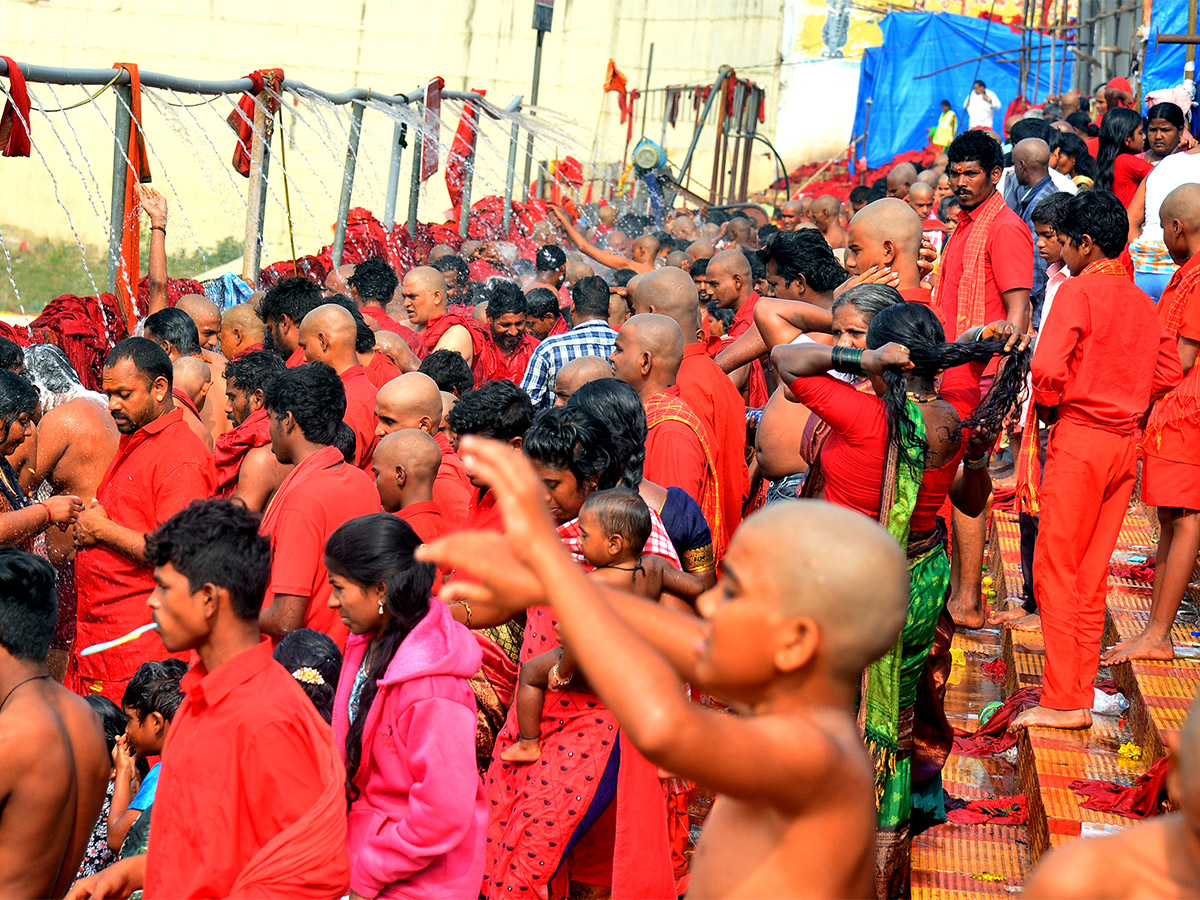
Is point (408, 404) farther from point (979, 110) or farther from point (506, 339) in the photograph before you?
point (979, 110)

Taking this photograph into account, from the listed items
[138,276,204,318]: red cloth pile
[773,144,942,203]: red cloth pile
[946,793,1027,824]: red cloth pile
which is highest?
[773,144,942,203]: red cloth pile

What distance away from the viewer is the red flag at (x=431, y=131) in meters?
13.4

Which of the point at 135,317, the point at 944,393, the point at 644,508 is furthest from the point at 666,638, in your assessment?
the point at 135,317

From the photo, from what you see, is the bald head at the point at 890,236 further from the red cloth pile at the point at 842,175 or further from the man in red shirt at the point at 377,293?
the red cloth pile at the point at 842,175

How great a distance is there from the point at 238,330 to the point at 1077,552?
4.94 meters

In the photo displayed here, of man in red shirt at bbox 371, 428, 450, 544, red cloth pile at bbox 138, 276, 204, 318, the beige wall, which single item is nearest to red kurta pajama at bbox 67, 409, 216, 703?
man in red shirt at bbox 371, 428, 450, 544

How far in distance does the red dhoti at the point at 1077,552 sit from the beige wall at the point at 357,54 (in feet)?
74.9

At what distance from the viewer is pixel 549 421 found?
3.82 metres

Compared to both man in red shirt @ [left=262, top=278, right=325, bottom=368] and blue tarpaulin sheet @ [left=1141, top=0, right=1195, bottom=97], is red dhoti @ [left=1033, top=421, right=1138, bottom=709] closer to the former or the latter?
man in red shirt @ [left=262, top=278, right=325, bottom=368]

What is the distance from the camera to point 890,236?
4.88 metres

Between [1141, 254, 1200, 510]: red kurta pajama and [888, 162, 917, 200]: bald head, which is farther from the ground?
[888, 162, 917, 200]: bald head

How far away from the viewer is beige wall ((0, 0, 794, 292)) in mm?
26766

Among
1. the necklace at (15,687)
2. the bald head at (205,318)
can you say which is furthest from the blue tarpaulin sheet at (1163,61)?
the necklace at (15,687)

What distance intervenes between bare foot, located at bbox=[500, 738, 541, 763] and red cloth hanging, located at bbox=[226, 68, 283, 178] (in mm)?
8016
